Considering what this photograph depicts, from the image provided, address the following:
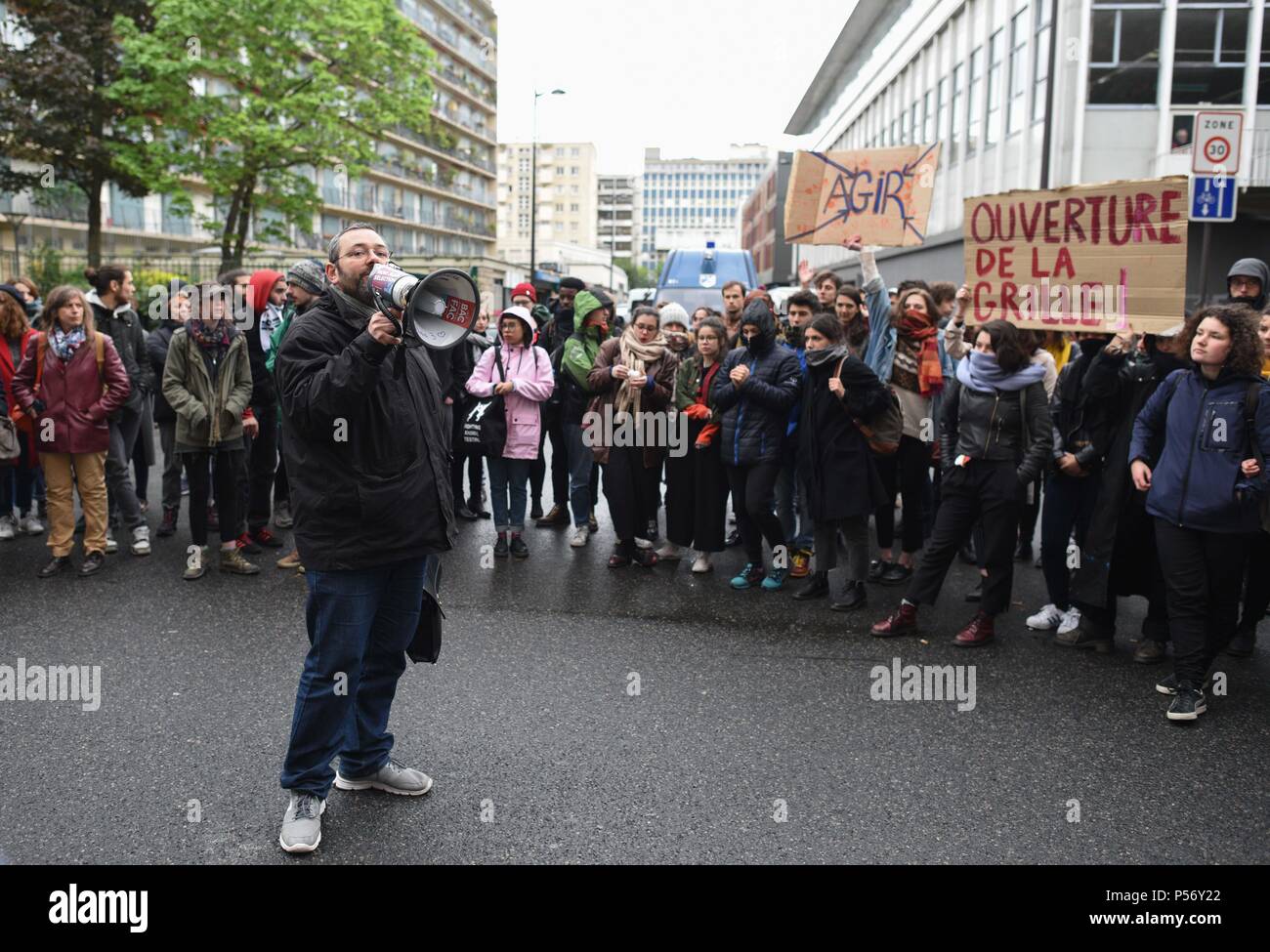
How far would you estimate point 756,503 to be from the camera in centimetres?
718

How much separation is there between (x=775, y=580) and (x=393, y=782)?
Answer: 12.6ft

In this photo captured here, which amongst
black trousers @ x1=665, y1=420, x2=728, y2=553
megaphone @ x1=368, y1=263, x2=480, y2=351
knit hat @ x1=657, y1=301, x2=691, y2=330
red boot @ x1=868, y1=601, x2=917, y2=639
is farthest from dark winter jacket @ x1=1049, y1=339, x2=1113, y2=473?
megaphone @ x1=368, y1=263, x2=480, y2=351

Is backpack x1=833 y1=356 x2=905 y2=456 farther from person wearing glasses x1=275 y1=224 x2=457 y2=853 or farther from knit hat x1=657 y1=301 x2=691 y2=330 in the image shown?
person wearing glasses x1=275 y1=224 x2=457 y2=853

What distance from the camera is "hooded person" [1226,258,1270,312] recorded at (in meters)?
6.11

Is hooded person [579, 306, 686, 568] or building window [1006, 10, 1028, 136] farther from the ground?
building window [1006, 10, 1028, 136]

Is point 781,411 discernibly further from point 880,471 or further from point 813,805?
point 813,805

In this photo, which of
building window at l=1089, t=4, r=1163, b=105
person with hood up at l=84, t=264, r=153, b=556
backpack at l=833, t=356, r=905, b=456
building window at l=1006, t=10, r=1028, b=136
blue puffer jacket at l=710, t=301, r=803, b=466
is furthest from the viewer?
building window at l=1006, t=10, r=1028, b=136

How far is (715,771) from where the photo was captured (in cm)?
423

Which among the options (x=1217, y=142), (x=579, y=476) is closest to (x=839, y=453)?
(x=579, y=476)

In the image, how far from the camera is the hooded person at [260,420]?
795cm

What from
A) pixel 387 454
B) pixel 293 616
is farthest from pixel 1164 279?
pixel 293 616

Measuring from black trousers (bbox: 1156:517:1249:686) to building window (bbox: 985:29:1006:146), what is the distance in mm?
26148

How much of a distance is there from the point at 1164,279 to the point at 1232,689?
230cm

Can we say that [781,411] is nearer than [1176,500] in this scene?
No
